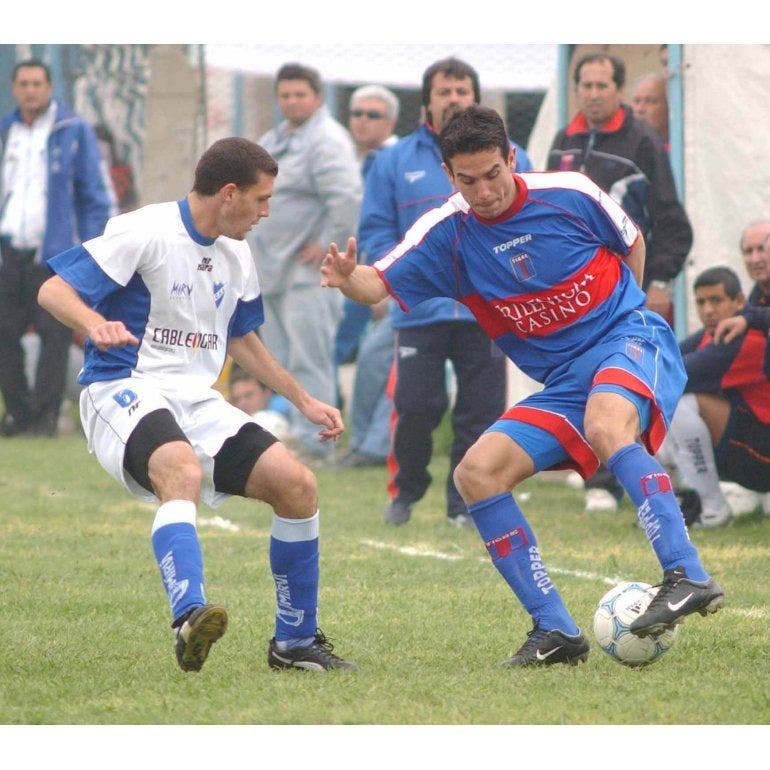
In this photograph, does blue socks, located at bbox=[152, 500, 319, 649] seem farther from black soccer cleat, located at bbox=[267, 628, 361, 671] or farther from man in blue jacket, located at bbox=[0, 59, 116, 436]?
man in blue jacket, located at bbox=[0, 59, 116, 436]

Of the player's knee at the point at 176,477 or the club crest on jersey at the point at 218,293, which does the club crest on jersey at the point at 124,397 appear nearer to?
the player's knee at the point at 176,477

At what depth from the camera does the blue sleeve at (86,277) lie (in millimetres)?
5203

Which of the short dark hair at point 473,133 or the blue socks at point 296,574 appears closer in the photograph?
the blue socks at point 296,574

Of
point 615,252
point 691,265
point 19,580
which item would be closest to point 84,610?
point 19,580

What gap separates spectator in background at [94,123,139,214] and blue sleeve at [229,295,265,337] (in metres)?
10.2

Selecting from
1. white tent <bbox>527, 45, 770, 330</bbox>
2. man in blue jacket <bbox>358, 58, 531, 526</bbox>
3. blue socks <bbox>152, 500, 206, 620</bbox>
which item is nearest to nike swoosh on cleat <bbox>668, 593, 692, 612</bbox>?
blue socks <bbox>152, 500, 206, 620</bbox>

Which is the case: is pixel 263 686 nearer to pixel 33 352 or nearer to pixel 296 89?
pixel 296 89

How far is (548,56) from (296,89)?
8.96 ft

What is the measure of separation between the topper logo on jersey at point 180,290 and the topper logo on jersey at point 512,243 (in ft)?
3.64

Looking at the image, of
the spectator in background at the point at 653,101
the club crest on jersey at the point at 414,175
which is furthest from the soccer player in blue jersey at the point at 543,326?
the spectator in background at the point at 653,101

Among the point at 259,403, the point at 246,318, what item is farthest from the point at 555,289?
the point at 259,403

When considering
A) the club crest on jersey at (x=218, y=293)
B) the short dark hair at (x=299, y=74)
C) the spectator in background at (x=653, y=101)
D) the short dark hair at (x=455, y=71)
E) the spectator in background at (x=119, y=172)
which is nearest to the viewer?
the club crest on jersey at (x=218, y=293)

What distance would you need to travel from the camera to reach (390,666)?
17.1 feet

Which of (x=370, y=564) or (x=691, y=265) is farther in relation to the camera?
(x=691, y=265)
